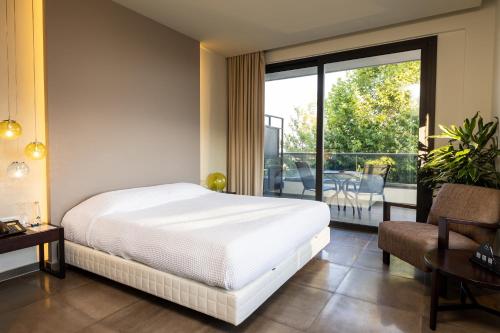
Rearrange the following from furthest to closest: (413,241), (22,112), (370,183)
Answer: (370,183)
(22,112)
(413,241)

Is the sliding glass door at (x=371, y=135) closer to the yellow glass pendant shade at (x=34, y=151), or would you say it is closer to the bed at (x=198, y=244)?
the bed at (x=198, y=244)

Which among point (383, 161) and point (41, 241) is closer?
point (41, 241)

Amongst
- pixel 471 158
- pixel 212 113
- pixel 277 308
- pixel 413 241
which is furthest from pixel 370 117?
pixel 277 308

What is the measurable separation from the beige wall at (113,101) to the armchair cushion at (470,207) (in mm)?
3062

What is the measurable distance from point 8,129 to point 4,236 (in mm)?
820

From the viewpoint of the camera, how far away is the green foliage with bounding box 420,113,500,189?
113 inches

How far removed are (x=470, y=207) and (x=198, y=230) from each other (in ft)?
7.79

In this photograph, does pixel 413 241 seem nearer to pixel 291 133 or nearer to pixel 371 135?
pixel 371 135

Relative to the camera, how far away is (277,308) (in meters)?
2.13

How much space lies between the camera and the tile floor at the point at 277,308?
6.26ft

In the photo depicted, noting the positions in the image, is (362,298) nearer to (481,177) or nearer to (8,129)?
(481,177)

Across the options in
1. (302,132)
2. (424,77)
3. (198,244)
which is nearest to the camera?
A: (198,244)

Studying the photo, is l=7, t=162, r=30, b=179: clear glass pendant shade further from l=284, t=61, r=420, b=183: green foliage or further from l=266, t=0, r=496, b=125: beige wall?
l=266, t=0, r=496, b=125: beige wall

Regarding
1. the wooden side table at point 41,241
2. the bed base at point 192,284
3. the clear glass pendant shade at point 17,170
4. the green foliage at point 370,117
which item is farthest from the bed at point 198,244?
the green foliage at point 370,117
